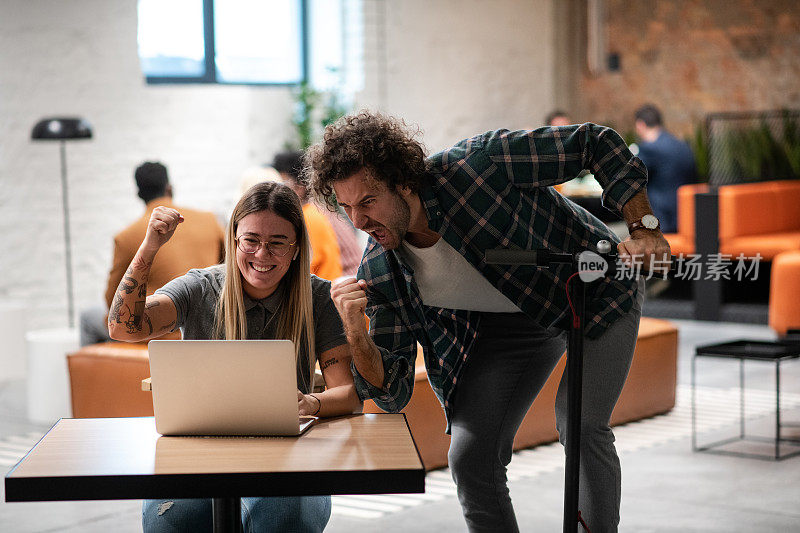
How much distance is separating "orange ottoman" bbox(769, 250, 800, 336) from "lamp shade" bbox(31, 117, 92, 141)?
4.32 meters

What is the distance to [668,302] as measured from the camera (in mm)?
8086

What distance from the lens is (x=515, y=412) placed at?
8.08 feet

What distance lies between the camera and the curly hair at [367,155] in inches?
87.6

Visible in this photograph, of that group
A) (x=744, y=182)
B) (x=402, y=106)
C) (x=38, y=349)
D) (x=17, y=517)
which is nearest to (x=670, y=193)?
(x=744, y=182)

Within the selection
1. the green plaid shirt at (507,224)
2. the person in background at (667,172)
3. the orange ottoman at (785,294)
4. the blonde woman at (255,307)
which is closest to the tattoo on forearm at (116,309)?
the blonde woman at (255,307)

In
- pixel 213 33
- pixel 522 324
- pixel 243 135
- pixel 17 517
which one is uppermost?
pixel 213 33

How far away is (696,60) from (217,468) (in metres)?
9.84

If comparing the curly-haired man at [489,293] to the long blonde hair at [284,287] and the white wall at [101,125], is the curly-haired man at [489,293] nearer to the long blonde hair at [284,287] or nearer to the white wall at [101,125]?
the long blonde hair at [284,287]

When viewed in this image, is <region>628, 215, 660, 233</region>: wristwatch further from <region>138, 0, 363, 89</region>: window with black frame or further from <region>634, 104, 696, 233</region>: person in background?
<region>634, 104, 696, 233</region>: person in background

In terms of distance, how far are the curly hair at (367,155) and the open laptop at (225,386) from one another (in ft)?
1.53

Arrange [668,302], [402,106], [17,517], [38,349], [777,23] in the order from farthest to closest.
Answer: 1. [777,23]
2. [402,106]
3. [668,302]
4. [38,349]
5. [17,517]

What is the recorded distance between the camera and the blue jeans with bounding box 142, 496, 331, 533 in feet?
7.57

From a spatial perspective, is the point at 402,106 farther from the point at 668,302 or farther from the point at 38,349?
the point at 38,349

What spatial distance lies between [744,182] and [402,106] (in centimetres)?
300
